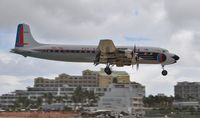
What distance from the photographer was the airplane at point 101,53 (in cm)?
5166

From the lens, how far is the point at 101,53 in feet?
168

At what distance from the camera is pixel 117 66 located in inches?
2096

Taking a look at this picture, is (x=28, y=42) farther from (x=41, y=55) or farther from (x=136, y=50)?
(x=136, y=50)

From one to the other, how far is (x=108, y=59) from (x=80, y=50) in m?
3.87

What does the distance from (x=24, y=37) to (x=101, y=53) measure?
1242cm

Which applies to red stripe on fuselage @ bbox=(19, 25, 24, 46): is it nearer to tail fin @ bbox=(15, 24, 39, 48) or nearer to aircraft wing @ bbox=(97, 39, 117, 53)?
tail fin @ bbox=(15, 24, 39, 48)

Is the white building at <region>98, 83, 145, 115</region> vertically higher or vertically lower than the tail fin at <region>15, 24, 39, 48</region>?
lower

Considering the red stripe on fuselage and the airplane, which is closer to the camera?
the airplane

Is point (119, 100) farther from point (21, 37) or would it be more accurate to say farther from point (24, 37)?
point (21, 37)

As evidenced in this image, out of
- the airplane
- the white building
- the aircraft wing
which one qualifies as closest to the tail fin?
the airplane

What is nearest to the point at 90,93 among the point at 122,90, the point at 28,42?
the point at 122,90

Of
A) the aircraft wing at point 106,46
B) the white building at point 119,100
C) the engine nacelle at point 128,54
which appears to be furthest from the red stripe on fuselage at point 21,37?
the white building at point 119,100

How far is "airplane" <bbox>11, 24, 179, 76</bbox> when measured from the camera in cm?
5166

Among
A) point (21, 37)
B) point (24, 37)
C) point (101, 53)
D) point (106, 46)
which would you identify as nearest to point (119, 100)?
point (24, 37)
